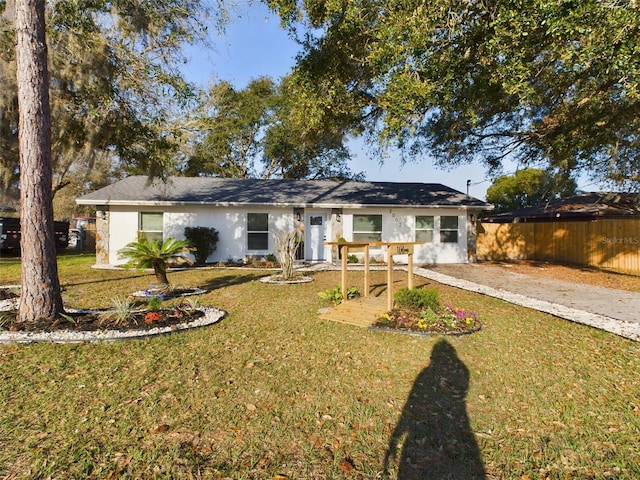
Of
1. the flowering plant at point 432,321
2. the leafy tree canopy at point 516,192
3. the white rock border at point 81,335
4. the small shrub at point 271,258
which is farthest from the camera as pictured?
the leafy tree canopy at point 516,192

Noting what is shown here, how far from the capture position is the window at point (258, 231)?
14.1m

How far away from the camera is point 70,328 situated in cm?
482

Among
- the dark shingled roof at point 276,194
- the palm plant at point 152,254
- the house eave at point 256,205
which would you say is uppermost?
the dark shingled roof at point 276,194

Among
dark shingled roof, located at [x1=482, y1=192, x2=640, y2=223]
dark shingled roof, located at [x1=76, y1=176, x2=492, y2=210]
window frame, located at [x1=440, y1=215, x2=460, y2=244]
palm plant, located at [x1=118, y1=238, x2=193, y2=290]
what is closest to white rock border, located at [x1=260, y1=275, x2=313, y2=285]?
palm plant, located at [x1=118, y1=238, x2=193, y2=290]

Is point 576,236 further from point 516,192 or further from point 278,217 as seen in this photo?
point 516,192

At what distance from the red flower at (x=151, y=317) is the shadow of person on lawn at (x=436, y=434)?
12.7 ft

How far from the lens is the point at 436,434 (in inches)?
108

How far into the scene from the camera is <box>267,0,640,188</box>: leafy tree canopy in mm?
5527

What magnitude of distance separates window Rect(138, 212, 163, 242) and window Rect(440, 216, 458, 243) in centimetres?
1163

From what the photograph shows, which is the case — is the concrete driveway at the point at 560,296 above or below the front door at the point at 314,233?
below

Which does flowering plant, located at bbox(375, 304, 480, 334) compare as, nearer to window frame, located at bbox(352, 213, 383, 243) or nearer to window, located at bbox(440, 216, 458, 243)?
window frame, located at bbox(352, 213, 383, 243)

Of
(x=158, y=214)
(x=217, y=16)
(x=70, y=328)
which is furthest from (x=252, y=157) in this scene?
(x=70, y=328)

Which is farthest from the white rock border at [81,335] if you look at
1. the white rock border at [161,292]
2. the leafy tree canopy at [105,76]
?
the leafy tree canopy at [105,76]

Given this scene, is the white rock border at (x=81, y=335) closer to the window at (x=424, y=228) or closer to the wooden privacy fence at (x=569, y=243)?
the window at (x=424, y=228)
